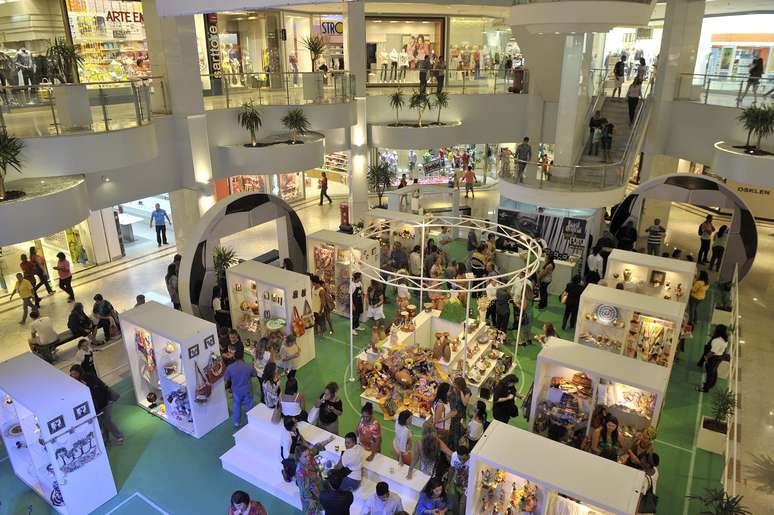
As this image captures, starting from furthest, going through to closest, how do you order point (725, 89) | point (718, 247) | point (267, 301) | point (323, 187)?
point (323, 187) < point (725, 89) < point (718, 247) < point (267, 301)

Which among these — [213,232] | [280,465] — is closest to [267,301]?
[213,232]

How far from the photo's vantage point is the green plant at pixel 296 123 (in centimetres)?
1728

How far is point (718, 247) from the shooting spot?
15.6 m

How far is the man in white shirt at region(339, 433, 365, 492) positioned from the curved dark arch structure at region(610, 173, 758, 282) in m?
11.9

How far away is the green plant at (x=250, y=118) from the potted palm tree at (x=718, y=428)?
13.5m

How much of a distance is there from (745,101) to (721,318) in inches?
303

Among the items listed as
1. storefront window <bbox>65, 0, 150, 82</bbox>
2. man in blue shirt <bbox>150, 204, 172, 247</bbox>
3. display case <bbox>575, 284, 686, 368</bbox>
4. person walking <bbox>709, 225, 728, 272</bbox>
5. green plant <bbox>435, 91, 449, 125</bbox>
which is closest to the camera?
display case <bbox>575, 284, 686, 368</bbox>

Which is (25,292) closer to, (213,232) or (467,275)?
(213,232)

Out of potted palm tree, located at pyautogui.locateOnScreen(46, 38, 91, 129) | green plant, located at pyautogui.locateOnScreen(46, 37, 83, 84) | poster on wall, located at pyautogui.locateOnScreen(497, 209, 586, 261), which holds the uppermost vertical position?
green plant, located at pyautogui.locateOnScreen(46, 37, 83, 84)

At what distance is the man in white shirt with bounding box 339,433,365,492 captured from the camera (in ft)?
23.5

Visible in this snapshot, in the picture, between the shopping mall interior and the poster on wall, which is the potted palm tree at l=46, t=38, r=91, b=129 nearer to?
the shopping mall interior

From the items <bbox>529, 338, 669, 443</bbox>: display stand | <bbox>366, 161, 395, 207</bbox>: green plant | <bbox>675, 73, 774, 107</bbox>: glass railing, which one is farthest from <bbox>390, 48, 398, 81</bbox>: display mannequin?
<bbox>529, 338, 669, 443</bbox>: display stand

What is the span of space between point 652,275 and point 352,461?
8482 mm

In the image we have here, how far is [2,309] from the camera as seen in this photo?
14539mm
